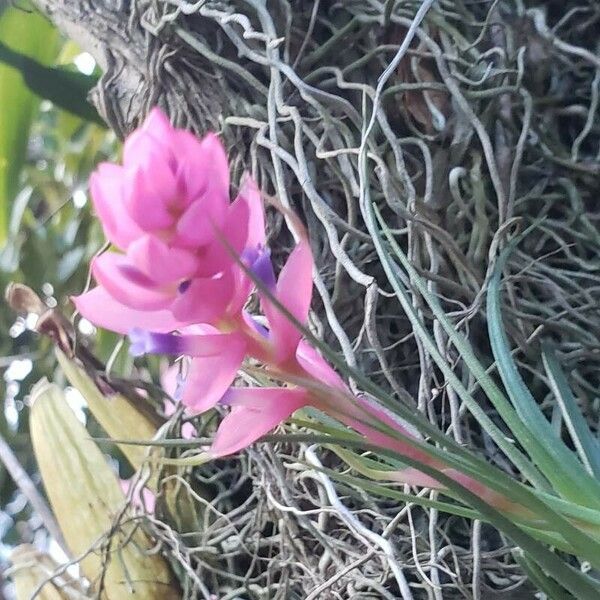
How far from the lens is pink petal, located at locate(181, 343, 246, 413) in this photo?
12.3 inches

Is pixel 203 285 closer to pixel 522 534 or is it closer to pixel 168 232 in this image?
pixel 168 232

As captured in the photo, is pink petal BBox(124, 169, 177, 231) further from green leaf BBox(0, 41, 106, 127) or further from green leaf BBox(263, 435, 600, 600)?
green leaf BBox(0, 41, 106, 127)

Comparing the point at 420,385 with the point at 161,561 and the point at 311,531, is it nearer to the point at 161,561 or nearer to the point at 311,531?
the point at 311,531

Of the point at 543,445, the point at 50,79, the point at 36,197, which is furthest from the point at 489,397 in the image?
the point at 36,197

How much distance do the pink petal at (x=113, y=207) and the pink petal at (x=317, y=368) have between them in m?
0.10

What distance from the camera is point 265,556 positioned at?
0.58 metres

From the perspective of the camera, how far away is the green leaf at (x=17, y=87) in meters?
0.84

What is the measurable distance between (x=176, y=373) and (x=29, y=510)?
0.51 meters

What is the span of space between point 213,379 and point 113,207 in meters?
0.08

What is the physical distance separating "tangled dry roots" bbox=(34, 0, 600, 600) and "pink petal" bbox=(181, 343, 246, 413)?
0.62 ft

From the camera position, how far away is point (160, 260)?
0.92ft

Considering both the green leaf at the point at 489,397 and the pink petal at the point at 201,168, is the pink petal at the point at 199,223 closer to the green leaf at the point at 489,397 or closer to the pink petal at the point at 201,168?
the pink petal at the point at 201,168

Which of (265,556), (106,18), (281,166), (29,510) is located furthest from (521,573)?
(29,510)

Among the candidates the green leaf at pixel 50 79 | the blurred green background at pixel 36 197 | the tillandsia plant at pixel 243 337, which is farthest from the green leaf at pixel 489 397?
the green leaf at pixel 50 79
